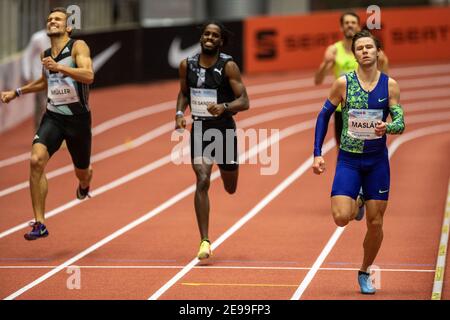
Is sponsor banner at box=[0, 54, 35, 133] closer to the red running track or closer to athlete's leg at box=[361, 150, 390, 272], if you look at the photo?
the red running track

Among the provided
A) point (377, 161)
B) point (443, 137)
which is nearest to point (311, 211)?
point (377, 161)

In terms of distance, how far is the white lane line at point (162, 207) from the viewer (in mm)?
10312

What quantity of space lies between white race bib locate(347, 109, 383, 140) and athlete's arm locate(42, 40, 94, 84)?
284 centimetres

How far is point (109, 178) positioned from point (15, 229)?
3.90 m

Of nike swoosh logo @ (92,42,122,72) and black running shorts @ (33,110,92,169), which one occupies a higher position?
black running shorts @ (33,110,92,169)

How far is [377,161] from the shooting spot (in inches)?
371

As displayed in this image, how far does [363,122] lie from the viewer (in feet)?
30.6

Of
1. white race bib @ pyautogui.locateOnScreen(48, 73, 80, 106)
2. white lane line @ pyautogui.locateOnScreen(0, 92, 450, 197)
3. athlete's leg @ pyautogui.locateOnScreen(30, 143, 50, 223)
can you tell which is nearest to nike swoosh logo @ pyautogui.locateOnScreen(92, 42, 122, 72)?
white lane line @ pyautogui.locateOnScreen(0, 92, 450, 197)

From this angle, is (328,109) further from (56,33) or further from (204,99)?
(56,33)

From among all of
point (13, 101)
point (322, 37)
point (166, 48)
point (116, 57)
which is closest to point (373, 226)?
point (13, 101)

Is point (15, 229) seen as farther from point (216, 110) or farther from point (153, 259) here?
point (216, 110)

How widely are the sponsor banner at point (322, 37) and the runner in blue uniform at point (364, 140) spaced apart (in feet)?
60.8

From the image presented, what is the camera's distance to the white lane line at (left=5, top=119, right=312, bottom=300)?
10312 mm

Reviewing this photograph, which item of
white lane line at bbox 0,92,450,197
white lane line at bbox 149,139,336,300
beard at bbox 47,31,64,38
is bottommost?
A: white lane line at bbox 0,92,450,197
